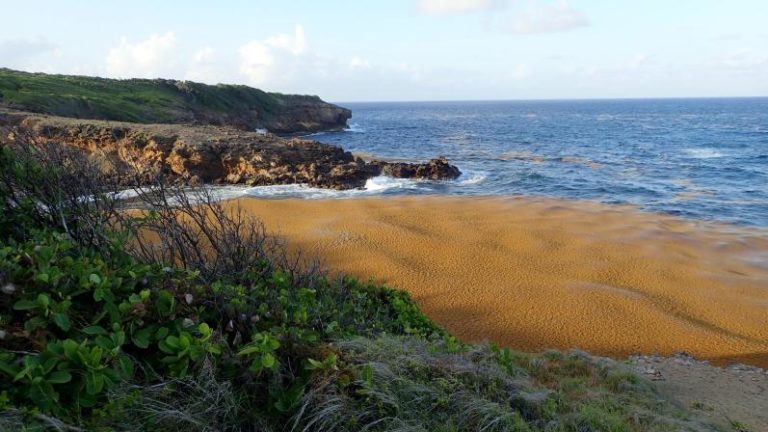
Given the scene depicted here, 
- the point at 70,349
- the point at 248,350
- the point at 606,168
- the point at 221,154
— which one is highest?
the point at 70,349

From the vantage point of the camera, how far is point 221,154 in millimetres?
27094

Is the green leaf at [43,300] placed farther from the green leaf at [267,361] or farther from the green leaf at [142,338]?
the green leaf at [267,361]

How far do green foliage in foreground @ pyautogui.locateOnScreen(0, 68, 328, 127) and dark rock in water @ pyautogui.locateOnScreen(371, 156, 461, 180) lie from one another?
2099 centimetres

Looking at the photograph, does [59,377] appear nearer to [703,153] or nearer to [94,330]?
[94,330]

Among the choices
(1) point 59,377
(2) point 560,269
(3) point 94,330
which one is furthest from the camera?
(2) point 560,269

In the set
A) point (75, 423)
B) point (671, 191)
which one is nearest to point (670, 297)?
point (75, 423)

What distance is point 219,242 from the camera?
6508mm

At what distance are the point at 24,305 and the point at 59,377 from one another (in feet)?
2.12

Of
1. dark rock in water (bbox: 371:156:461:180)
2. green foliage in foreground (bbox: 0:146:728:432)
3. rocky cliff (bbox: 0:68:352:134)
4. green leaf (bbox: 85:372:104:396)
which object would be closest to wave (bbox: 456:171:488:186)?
dark rock in water (bbox: 371:156:461:180)

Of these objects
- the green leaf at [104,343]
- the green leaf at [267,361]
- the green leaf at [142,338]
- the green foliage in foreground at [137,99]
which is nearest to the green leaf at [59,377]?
the green leaf at [104,343]

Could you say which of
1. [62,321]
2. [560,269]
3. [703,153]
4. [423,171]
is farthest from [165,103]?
[62,321]

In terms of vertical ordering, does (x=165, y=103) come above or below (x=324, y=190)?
above

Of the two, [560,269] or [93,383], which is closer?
[93,383]

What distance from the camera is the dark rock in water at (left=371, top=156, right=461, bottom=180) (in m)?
30.3
